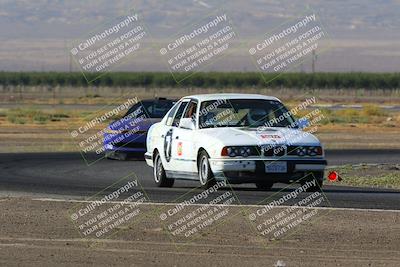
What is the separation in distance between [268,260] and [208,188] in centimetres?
688

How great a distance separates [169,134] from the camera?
2050cm

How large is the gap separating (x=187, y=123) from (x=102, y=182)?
287 centimetres

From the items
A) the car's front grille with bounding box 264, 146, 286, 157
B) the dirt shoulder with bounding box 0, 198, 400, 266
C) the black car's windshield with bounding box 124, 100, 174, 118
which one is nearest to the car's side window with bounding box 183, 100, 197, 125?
the car's front grille with bounding box 264, 146, 286, 157

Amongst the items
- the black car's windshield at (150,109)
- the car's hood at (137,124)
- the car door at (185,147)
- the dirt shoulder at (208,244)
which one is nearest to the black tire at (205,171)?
the car door at (185,147)

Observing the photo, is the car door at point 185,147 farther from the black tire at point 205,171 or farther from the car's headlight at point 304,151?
the car's headlight at point 304,151

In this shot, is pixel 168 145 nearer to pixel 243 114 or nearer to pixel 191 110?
pixel 191 110

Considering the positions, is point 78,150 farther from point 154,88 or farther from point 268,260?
point 154,88

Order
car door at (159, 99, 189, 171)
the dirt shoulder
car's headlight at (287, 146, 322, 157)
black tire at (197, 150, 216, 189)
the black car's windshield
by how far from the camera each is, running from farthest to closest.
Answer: the black car's windshield
car door at (159, 99, 189, 171)
black tire at (197, 150, 216, 189)
car's headlight at (287, 146, 322, 157)
the dirt shoulder

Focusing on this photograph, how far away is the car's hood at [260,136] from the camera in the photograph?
1855cm

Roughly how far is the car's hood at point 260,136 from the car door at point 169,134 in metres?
1.29

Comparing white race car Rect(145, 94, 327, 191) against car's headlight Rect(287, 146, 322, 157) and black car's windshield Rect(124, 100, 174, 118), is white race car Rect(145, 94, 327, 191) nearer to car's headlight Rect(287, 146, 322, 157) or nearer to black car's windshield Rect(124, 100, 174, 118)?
car's headlight Rect(287, 146, 322, 157)

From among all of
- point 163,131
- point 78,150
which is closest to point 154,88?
point 78,150

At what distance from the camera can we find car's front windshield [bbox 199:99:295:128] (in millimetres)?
19609

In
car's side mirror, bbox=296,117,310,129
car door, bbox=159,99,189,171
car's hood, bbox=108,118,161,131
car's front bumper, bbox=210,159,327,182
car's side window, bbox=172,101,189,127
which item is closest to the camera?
car's front bumper, bbox=210,159,327,182
